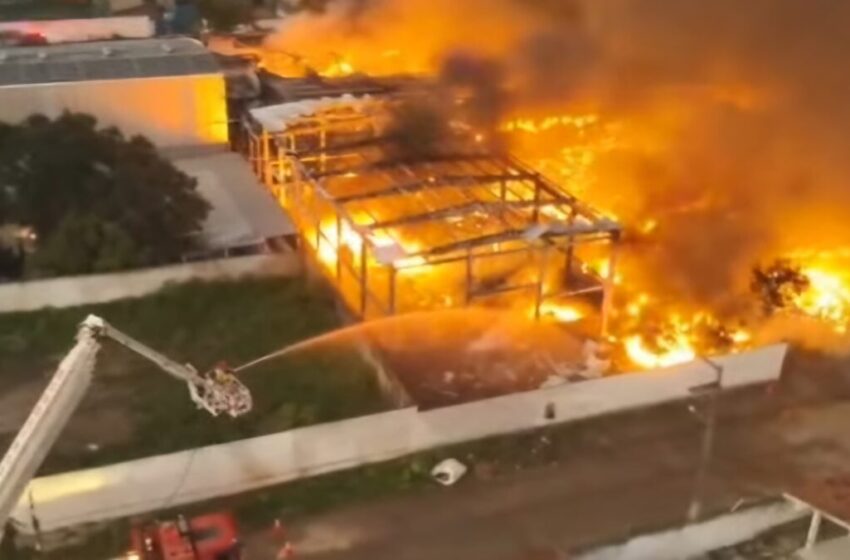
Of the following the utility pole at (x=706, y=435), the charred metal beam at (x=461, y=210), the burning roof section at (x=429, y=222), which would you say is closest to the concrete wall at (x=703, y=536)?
the utility pole at (x=706, y=435)

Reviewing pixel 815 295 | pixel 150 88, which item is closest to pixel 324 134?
pixel 150 88

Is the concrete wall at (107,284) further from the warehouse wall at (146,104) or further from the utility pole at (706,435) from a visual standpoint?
the utility pole at (706,435)

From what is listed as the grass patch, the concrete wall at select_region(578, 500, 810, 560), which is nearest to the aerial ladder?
the grass patch

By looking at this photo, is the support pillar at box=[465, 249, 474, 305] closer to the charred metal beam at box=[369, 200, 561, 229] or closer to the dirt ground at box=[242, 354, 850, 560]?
the charred metal beam at box=[369, 200, 561, 229]

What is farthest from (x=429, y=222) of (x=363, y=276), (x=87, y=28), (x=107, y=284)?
(x=87, y=28)

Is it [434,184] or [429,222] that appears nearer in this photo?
[429,222]

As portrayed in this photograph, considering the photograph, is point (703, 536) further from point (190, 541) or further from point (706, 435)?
point (190, 541)
